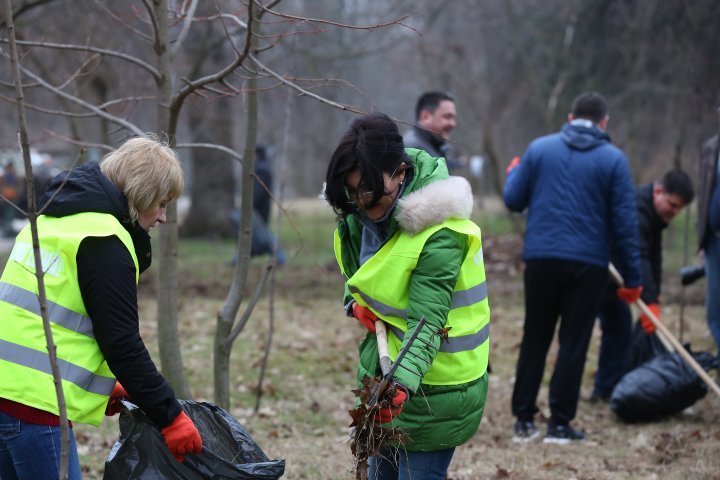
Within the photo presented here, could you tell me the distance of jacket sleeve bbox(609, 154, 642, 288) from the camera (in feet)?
16.9

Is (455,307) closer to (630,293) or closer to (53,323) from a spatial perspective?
(53,323)

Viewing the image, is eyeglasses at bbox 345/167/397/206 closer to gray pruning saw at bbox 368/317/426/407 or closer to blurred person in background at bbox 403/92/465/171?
gray pruning saw at bbox 368/317/426/407

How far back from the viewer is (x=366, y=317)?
295 cm

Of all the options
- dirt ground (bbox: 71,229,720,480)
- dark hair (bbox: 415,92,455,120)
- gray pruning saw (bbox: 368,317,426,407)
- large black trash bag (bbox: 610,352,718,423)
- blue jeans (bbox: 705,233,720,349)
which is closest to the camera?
gray pruning saw (bbox: 368,317,426,407)

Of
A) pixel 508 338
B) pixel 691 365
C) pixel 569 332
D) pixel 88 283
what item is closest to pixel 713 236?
pixel 691 365

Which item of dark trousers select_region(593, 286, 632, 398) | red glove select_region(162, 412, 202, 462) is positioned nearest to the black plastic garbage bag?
dark trousers select_region(593, 286, 632, 398)

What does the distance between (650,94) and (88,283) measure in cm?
1573

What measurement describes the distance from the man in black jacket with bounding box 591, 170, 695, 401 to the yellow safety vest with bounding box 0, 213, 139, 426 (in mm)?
4288

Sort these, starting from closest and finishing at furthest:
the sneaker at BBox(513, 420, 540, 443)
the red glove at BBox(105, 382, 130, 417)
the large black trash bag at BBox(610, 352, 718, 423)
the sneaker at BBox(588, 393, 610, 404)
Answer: the red glove at BBox(105, 382, 130, 417)
the sneaker at BBox(513, 420, 540, 443)
the large black trash bag at BBox(610, 352, 718, 423)
the sneaker at BBox(588, 393, 610, 404)

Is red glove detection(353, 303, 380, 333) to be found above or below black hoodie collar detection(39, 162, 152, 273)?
below

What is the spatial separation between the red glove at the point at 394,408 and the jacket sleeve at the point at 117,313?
2.18 feet

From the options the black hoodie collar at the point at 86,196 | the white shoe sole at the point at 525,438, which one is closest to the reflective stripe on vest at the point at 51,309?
the black hoodie collar at the point at 86,196

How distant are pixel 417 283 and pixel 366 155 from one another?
43cm

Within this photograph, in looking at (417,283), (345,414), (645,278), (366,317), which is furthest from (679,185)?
(417,283)
